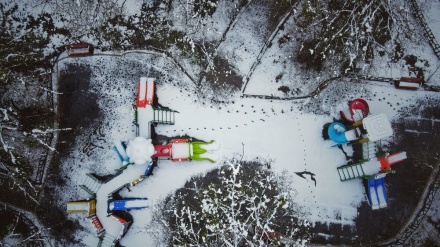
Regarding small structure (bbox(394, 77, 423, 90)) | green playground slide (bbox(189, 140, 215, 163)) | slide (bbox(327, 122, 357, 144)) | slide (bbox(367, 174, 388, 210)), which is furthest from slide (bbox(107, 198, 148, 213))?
small structure (bbox(394, 77, 423, 90))

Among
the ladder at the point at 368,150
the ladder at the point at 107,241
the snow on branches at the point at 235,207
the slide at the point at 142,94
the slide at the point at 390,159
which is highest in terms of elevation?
the slide at the point at 142,94

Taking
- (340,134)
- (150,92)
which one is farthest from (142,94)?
(340,134)

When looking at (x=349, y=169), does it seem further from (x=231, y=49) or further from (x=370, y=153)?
(x=231, y=49)

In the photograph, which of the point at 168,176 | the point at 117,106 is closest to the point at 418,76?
the point at 168,176

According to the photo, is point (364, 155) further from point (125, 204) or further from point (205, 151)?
point (125, 204)

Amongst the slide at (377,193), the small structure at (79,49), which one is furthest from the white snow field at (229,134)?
the slide at (377,193)

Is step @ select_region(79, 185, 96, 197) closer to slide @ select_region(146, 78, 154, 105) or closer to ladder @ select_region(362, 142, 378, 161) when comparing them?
slide @ select_region(146, 78, 154, 105)

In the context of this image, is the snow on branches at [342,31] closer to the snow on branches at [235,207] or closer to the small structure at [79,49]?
the snow on branches at [235,207]
